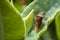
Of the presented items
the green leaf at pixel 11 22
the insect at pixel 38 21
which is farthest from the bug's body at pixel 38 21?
the green leaf at pixel 11 22

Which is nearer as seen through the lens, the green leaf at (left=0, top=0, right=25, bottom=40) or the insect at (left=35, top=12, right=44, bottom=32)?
the green leaf at (left=0, top=0, right=25, bottom=40)

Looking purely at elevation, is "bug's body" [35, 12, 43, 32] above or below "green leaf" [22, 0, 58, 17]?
below

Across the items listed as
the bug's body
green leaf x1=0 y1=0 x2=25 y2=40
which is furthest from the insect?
green leaf x1=0 y1=0 x2=25 y2=40

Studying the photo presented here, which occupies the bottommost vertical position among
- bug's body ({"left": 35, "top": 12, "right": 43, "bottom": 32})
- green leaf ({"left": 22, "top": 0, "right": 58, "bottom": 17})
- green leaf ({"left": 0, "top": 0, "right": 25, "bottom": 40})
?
green leaf ({"left": 0, "top": 0, "right": 25, "bottom": 40})

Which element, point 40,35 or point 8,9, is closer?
point 8,9

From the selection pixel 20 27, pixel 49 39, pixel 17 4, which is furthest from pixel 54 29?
pixel 17 4

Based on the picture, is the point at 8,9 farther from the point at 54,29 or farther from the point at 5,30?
the point at 54,29

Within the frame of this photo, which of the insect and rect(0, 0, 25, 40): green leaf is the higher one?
the insect

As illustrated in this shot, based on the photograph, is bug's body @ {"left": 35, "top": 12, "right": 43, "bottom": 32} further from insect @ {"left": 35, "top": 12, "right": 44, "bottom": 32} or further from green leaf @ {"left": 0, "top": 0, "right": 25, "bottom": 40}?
green leaf @ {"left": 0, "top": 0, "right": 25, "bottom": 40}

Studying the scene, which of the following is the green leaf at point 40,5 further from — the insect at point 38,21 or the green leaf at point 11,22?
the green leaf at point 11,22

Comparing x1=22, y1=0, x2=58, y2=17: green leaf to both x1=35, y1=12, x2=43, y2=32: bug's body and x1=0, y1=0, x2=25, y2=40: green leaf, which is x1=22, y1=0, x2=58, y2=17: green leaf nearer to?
x1=35, y1=12, x2=43, y2=32: bug's body
